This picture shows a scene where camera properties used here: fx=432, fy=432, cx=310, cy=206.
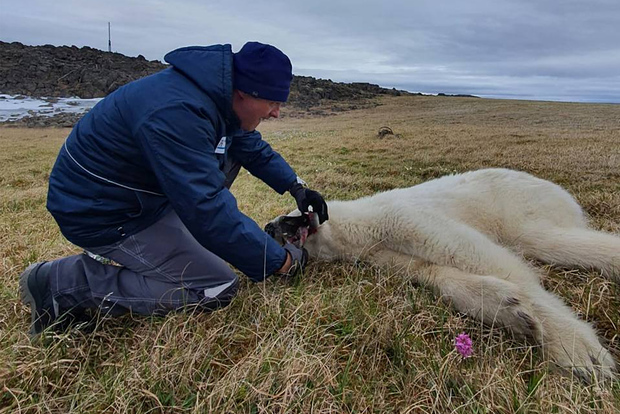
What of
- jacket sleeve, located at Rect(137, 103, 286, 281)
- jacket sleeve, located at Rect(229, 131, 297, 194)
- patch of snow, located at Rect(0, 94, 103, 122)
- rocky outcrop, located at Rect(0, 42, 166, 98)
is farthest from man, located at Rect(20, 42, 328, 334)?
rocky outcrop, located at Rect(0, 42, 166, 98)

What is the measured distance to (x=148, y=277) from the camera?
3074 millimetres

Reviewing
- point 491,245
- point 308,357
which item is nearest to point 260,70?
point 308,357

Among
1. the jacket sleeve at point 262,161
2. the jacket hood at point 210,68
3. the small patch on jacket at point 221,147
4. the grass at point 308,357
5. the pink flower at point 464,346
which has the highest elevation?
the jacket hood at point 210,68

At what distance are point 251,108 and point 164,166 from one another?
2.53ft

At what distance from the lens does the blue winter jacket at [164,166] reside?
2527mm

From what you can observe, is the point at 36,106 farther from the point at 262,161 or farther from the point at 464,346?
the point at 464,346

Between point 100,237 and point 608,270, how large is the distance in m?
3.75

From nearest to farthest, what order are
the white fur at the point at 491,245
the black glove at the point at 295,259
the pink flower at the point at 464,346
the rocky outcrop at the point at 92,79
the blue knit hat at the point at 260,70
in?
1. the pink flower at the point at 464,346
2. the white fur at the point at 491,245
3. the blue knit hat at the point at 260,70
4. the black glove at the point at 295,259
5. the rocky outcrop at the point at 92,79

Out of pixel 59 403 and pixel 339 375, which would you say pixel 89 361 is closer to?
pixel 59 403

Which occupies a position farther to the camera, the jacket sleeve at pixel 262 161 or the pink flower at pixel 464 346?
the jacket sleeve at pixel 262 161

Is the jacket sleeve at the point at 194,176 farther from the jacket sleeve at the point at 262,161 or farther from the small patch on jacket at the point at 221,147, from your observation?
the jacket sleeve at the point at 262,161

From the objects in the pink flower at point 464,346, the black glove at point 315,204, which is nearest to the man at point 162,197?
Answer: the black glove at point 315,204

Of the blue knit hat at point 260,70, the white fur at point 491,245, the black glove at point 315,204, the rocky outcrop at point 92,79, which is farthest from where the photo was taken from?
the rocky outcrop at point 92,79

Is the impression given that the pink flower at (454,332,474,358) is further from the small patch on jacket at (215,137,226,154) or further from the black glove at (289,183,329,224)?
the small patch on jacket at (215,137,226,154)
